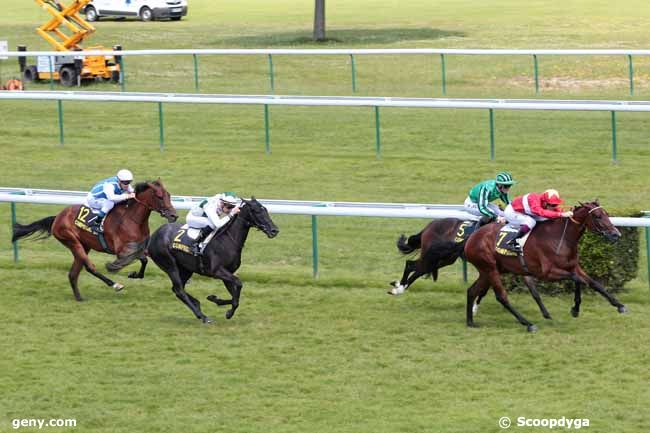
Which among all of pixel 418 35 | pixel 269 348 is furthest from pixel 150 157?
pixel 418 35

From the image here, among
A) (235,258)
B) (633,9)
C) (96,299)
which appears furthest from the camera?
(633,9)

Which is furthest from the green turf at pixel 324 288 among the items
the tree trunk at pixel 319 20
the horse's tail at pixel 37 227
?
the tree trunk at pixel 319 20

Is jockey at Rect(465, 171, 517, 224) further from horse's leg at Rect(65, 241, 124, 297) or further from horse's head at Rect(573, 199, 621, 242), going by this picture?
horse's leg at Rect(65, 241, 124, 297)

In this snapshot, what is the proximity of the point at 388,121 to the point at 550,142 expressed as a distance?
322 cm

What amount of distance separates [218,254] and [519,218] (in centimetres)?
283

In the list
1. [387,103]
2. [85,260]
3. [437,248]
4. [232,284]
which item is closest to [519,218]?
[437,248]

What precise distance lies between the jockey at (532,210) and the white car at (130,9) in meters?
32.0

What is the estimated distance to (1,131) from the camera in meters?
23.6

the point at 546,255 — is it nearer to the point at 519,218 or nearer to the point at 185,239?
the point at 519,218

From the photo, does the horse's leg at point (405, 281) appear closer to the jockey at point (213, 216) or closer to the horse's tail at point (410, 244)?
the horse's tail at point (410, 244)

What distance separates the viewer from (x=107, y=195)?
13312 mm

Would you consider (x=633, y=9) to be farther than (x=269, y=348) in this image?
Yes

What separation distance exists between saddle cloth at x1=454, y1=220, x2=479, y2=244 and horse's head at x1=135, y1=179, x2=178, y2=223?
2788 millimetres

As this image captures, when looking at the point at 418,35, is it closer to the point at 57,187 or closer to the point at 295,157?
the point at 295,157
